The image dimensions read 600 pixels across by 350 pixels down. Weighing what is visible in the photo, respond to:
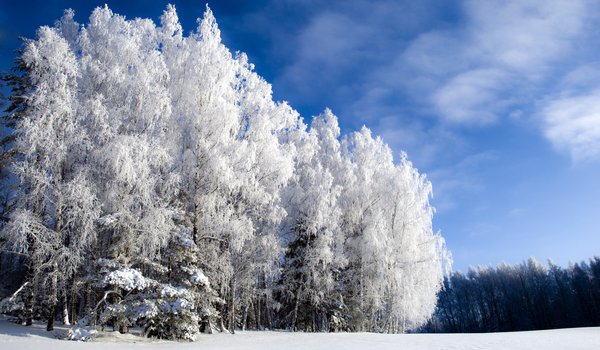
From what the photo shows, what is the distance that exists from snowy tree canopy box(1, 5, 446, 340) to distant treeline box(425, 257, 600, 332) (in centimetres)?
3995

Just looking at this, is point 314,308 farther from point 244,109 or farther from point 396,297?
point 244,109

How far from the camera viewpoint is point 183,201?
60.0 feet

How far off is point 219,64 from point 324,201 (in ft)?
31.5

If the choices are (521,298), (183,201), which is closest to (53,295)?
(183,201)

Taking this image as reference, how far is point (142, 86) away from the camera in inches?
647

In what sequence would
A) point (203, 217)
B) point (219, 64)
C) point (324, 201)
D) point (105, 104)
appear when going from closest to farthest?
point (105, 104)
point (203, 217)
point (219, 64)
point (324, 201)

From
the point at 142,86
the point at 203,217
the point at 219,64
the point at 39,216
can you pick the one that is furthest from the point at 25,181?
the point at 219,64

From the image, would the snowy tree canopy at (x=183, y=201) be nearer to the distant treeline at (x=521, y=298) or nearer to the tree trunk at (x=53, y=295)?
the tree trunk at (x=53, y=295)

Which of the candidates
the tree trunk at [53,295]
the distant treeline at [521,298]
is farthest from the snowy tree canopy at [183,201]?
the distant treeline at [521,298]

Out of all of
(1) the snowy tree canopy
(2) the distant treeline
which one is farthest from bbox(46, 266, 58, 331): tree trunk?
(2) the distant treeline

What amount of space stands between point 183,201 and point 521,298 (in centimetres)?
7464

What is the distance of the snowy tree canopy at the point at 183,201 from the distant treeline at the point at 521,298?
3995 cm

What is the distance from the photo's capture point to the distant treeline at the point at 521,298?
63969 millimetres

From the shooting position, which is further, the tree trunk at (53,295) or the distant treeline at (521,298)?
the distant treeline at (521,298)
